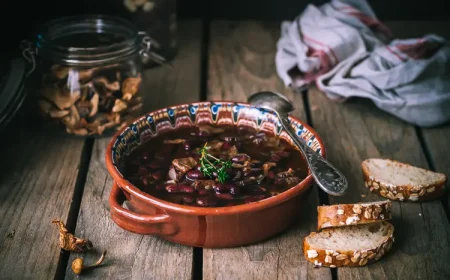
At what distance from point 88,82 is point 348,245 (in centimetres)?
80

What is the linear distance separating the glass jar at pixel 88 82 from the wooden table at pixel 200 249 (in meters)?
0.08

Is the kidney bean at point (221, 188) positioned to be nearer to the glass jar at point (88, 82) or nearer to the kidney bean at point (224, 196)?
the kidney bean at point (224, 196)

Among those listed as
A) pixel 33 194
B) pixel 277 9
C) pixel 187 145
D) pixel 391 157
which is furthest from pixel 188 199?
pixel 277 9

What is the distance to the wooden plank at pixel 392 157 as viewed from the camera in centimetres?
127

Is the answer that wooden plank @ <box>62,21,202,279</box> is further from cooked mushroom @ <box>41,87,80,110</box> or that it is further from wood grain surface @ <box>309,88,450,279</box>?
wood grain surface @ <box>309,88,450,279</box>

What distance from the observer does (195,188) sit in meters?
1.30

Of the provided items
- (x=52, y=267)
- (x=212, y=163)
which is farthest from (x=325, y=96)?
(x=52, y=267)

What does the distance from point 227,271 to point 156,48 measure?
1057 mm

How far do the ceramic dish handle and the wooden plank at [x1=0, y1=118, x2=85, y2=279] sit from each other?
6.1 inches

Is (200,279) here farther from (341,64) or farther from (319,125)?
(341,64)

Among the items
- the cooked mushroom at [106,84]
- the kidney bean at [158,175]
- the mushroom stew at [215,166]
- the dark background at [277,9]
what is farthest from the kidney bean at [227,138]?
the dark background at [277,9]

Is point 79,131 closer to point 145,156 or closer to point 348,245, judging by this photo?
point 145,156

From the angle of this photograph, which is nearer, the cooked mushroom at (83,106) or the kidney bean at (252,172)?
the kidney bean at (252,172)

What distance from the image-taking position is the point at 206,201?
4.12 ft
